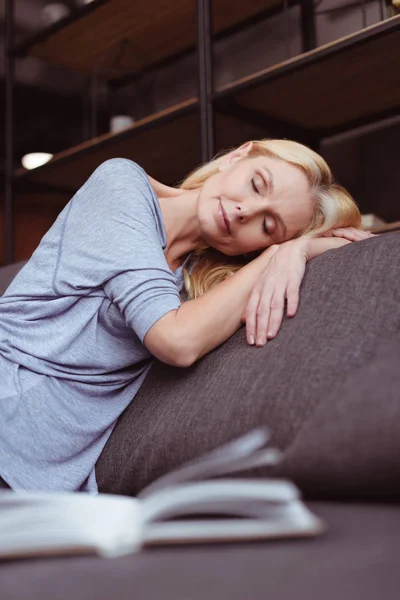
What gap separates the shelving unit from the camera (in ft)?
6.42

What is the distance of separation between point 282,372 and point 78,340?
0.41 meters

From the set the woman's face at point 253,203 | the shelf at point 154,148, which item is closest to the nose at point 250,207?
the woman's face at point 253,203

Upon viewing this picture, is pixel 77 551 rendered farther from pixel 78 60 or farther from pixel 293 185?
pixel 78 60

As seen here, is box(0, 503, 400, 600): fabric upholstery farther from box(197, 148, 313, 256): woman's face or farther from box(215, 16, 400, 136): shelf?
box(215, 16, 400, 136): shelf

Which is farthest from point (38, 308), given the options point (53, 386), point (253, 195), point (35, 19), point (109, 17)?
point (35, 19)

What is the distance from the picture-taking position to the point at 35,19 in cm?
328

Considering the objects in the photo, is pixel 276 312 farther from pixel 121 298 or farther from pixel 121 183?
pixel 121 183

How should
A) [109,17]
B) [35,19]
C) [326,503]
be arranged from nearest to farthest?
1. [326,503]
2. [109,17]
3. [35,19]

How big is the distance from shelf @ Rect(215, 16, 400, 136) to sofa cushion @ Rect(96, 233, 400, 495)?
42.2 inches

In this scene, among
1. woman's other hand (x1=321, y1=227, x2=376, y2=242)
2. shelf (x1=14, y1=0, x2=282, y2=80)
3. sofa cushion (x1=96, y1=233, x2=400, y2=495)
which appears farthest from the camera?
shelf (x1=14, y1=0, x2=282, y2=80)

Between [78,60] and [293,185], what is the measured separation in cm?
217

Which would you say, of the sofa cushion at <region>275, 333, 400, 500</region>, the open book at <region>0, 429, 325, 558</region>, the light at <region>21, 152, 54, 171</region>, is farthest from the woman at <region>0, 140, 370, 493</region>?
the light at <region>21, 152, 54, 171</region>

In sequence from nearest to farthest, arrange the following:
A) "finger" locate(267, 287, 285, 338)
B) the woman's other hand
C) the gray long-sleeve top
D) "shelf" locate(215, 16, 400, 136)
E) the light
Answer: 1. "finger" locate(267, 287, 285, 338)
2. the gray long-sleeve top
3. the woman's other hand
4. "shelf" locate(215, 16, 400, 136)
5. the light

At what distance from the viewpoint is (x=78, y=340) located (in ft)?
3.67
